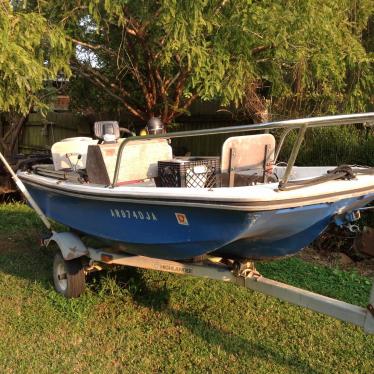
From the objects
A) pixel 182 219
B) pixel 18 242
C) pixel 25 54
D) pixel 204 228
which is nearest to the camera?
pixel 204 228

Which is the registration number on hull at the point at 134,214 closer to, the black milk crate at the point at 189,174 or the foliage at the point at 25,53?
the black milk crate at the point at 189,174

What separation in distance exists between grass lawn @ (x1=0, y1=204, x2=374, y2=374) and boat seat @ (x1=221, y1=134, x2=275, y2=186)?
4.26 feet

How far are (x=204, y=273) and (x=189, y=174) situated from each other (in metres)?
0.80

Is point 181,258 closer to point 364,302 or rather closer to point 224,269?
point 224,269

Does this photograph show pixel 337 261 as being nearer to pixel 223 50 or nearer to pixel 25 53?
pixel 223 50

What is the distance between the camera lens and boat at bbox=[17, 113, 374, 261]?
3371mm

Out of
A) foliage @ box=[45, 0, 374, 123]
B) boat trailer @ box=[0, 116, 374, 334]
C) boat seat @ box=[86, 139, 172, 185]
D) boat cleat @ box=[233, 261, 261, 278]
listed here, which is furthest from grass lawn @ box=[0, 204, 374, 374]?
foliage @ box=[45, 0, 374, 123]

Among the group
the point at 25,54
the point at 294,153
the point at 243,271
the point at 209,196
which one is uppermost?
the point at 25,54

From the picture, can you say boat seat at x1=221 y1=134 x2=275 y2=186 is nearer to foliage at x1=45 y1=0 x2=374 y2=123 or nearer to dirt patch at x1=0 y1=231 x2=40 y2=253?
foliage at x1=45 y1=0 x2=374 y2=123

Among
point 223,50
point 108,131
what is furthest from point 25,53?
point 223,50

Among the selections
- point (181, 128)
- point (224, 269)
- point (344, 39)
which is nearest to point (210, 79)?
point (344, 39)

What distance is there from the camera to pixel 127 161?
4641mm

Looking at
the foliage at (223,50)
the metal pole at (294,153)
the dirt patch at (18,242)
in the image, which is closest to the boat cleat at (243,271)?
the metal pole at (294,153)

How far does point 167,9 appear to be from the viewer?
17.1ft
